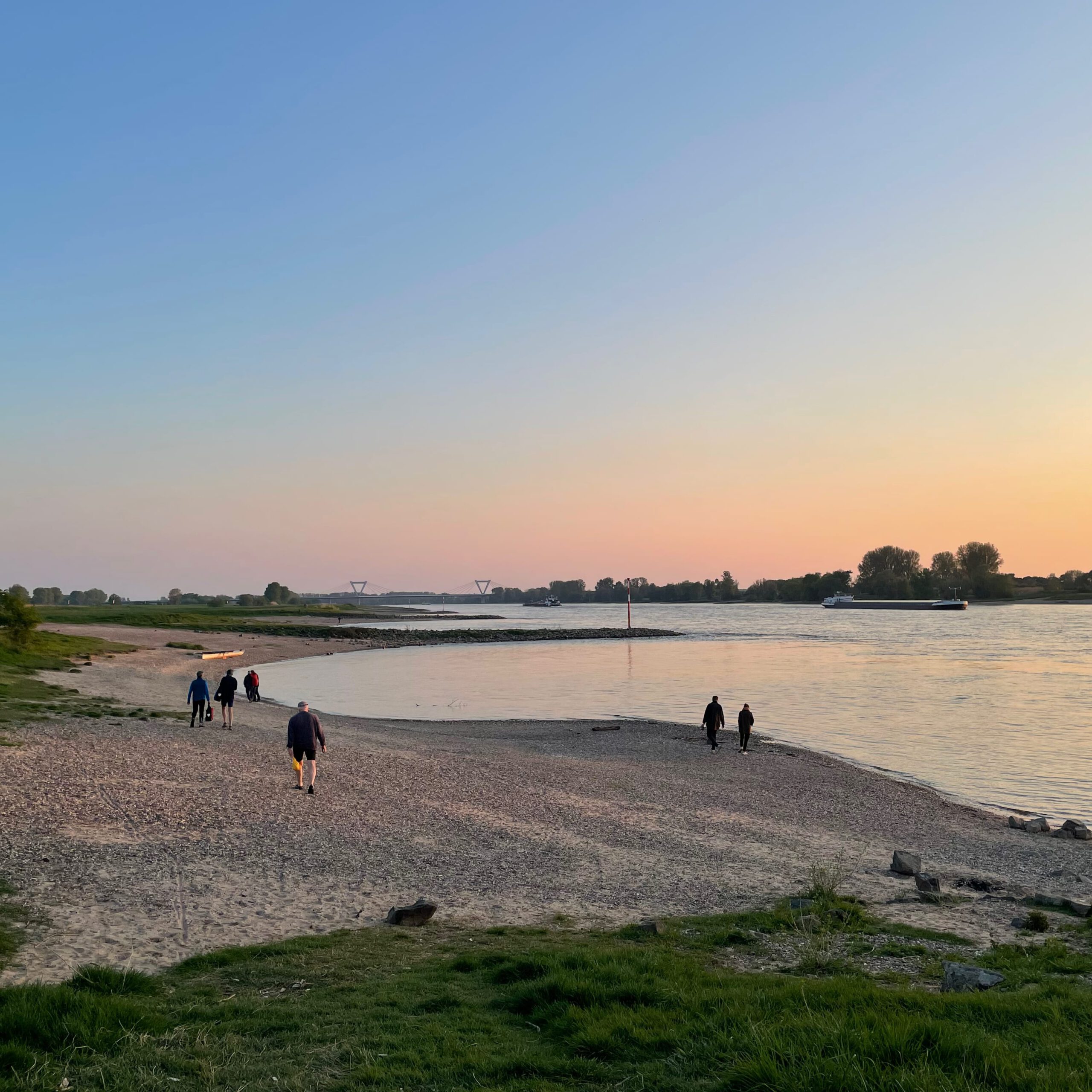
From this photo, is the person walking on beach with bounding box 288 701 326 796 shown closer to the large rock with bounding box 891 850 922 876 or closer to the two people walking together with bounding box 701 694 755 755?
the large rock with bounding box 891 850 922 876

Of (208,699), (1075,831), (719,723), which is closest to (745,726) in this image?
(719,723)

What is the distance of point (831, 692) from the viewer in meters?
51.8

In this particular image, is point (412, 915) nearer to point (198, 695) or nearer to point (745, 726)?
point (198, 695)

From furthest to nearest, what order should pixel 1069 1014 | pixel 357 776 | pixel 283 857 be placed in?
pixel 357 776, pixel 283 857, pixel 1069 1014

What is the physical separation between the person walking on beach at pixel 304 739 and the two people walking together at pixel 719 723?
15452mm

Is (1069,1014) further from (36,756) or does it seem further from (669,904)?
(36,756)

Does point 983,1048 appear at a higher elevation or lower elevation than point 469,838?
higher

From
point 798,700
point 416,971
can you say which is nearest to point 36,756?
point 416,971

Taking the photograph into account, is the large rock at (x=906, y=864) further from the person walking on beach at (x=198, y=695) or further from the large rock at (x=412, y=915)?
the person walking on beach at (x=198, y=695)

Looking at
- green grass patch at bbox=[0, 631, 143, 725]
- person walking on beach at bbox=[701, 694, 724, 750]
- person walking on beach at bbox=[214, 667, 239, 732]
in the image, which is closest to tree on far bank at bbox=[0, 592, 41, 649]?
green grass patch at bbox=[0, 631, 143, 725]

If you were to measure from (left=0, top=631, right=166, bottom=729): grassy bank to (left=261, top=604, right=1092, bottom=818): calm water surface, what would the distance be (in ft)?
37.3

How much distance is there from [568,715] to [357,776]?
20.8m

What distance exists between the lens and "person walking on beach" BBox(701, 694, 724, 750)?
30.7 m

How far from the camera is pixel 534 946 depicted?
9844 millimetres
